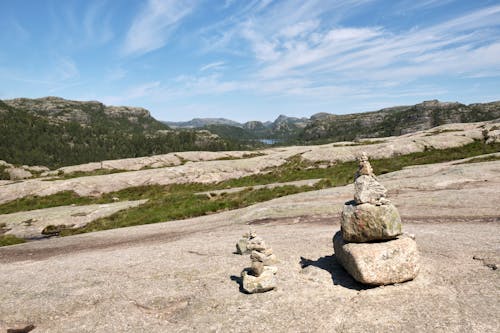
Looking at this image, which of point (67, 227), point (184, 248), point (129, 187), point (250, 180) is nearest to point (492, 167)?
point (184, 248)

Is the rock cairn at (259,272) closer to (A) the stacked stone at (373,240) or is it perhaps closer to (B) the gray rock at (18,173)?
(A) the stacked stone at (373,240)

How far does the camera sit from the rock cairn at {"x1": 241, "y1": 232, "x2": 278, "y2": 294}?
46.6 feet

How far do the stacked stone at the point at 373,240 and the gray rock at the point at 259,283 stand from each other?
3.62 metres

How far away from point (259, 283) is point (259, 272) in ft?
1.82

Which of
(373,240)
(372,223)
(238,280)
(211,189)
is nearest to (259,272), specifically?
(238,280)

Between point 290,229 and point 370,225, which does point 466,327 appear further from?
point 290,229

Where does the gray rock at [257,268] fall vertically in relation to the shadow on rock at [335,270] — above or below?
above

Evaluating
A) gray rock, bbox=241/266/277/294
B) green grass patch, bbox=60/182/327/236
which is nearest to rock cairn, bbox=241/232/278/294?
gray rock, bbox=241/266/277/294

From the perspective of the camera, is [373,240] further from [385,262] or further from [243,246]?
[243,246]

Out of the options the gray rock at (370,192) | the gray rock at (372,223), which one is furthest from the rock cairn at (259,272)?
the gray rock at (370,192)

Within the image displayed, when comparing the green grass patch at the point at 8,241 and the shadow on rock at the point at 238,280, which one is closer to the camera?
the shadow on rock at the point at 238,280

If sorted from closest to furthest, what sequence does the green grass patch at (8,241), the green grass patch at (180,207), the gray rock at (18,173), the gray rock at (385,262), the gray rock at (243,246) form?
the gray rock at (385,262)
the gray rock at (243,246)
the green grass patch at (8,241)
the green grass patch at (180,207)
the gray rock at (18,173)

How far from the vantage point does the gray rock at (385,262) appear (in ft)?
44.1

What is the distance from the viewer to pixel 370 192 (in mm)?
14703
